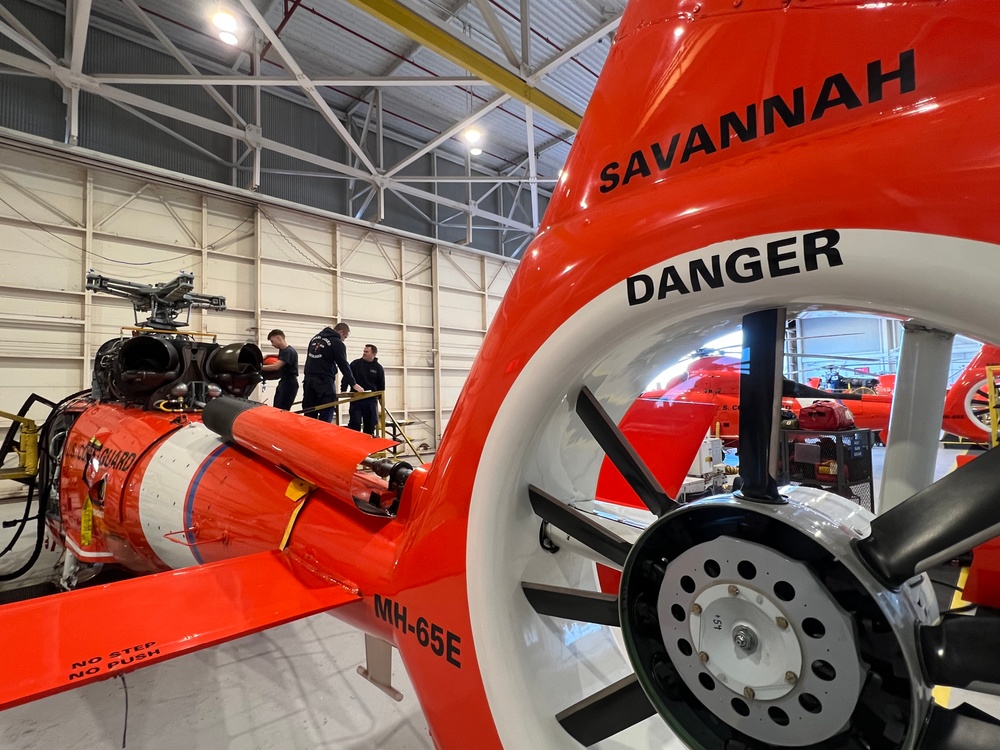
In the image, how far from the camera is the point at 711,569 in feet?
2.53

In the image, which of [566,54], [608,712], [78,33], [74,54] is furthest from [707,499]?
[74,54]

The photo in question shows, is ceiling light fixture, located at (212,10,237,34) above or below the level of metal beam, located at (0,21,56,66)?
above

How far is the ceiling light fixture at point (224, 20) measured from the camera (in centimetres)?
618

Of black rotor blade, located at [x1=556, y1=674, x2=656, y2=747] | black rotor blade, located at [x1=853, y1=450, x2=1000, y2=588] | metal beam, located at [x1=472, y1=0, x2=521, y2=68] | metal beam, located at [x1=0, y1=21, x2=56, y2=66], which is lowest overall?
black rotor blade, located at [x1=556, y1=674, x2=656, y2=747]

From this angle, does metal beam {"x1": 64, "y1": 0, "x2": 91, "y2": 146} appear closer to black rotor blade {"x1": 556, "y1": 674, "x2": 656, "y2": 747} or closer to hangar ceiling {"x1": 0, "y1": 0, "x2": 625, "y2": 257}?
hangar ceiling {"x1": 0, "y1": 0, "x2": 625, "y2": 257}

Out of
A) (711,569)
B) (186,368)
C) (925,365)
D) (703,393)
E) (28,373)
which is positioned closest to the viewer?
(711,569)

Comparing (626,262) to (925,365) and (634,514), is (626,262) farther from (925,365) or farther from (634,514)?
(634,514)

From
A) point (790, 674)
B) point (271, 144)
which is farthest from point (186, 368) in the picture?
point (271, 144)

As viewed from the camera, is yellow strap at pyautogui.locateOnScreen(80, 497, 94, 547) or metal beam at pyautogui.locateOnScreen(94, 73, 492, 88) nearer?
yellow strap at pyautogui.locateOnScreen(80, 497, 94, 547)

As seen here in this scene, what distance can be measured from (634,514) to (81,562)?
3.72 meters

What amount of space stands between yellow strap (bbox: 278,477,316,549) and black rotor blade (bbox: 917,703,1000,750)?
169 cm

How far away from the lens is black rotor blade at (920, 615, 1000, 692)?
625 millimetres

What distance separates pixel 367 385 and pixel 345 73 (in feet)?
18.8

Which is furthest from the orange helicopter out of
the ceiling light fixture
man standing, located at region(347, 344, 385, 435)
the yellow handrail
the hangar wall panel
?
the hangar wall panel
